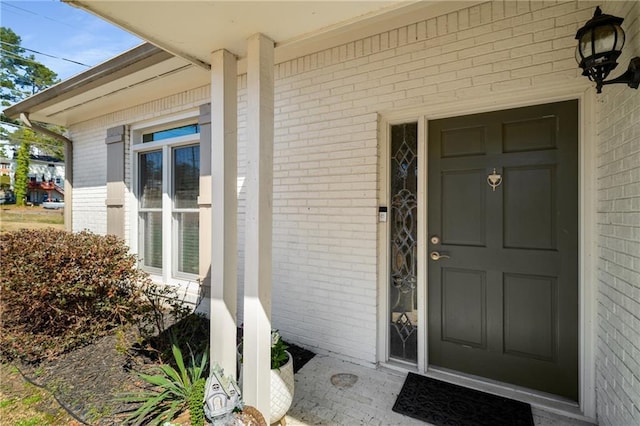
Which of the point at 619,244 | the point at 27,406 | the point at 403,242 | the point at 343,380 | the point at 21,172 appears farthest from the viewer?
the point at 21,172

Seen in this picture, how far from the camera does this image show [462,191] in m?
2.45

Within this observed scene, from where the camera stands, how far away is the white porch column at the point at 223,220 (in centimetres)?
183

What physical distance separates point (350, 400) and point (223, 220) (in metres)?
1.56

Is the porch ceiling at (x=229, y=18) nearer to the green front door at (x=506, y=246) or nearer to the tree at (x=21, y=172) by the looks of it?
the green front door at (x=506, y=246)

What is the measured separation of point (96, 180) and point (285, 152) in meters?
3.78

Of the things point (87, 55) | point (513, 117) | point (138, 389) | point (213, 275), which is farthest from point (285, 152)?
point (87, 55)

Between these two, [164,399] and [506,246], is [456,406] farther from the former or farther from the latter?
[164,399]

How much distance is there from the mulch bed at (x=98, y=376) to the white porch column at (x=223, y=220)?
87 centimetres

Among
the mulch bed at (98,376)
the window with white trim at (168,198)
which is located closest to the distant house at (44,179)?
the window with white trim at (168,198)

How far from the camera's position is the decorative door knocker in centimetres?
232

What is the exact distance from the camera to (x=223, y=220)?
182 cm

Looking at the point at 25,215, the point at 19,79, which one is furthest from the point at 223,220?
the point at 19,79

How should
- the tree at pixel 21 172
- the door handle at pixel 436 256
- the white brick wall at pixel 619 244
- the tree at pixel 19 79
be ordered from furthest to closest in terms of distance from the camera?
the tree at pixel 21 172 → the tree at pixel 19 79 → the door handle at pixel 436 256 → the white brick wall at pixel 619 244

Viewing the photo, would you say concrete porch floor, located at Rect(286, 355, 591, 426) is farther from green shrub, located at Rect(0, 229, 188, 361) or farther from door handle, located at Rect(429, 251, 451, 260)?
green shrub, located at Rect(0, 229, 188, 361)
